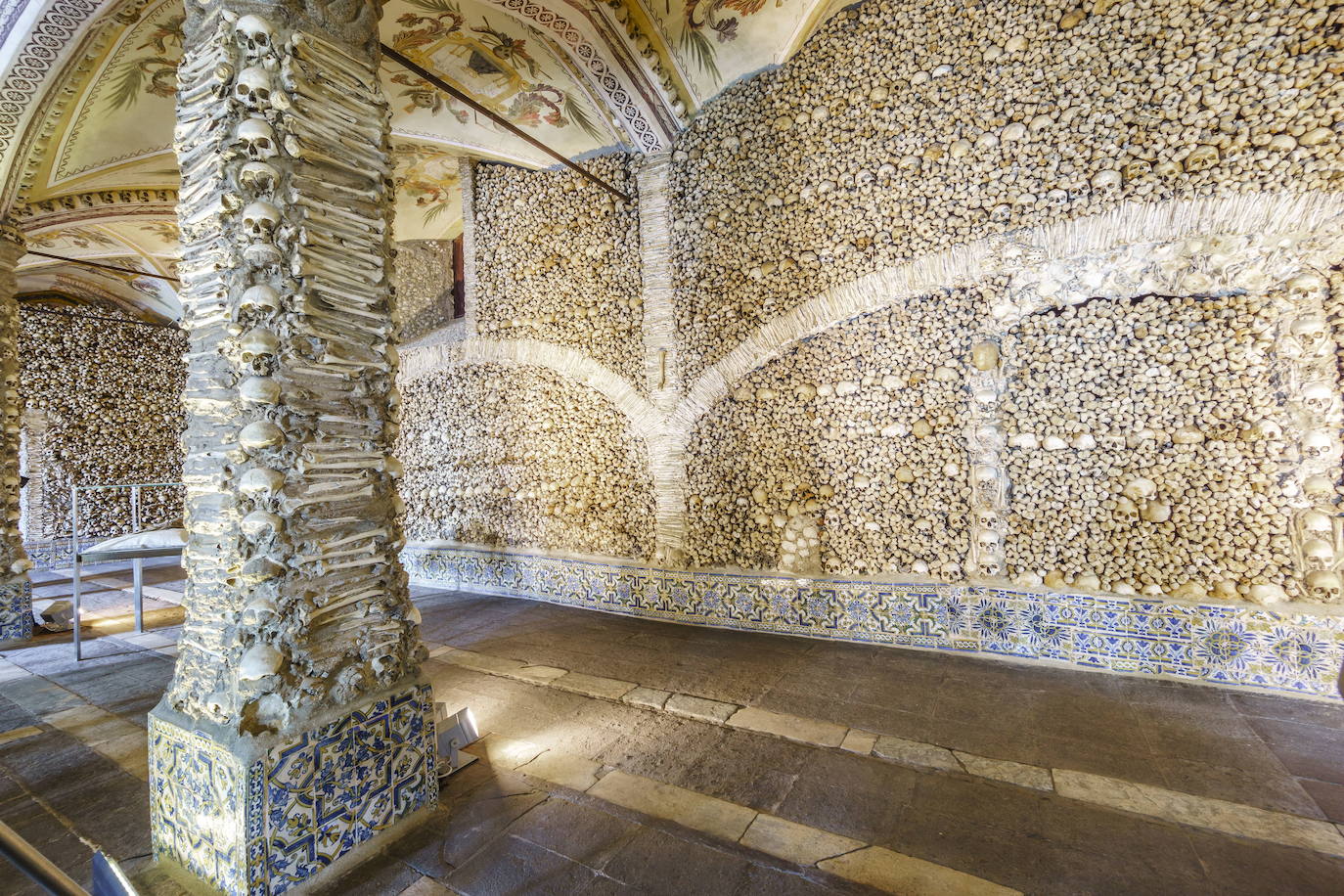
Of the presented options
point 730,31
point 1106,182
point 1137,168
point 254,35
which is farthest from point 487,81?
point 1137,168

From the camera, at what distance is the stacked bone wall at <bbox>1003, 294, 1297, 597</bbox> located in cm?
313

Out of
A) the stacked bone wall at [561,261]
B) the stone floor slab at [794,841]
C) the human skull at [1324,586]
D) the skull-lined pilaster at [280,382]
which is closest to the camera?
the skull-lined pilaster at [280,382]

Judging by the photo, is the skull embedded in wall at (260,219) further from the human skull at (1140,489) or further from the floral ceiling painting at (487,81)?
the human skull at (1140,489)

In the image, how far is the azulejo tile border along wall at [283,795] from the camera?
1725 millimetres

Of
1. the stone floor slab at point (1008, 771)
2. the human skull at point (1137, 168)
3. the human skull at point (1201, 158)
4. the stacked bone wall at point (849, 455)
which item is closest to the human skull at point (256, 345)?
the stone floor slab at point (1008, 771)

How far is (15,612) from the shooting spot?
486 cm

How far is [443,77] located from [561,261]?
1.78 meters

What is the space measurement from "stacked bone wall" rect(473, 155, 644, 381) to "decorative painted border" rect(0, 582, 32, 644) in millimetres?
4665

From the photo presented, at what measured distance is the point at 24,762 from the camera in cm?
270

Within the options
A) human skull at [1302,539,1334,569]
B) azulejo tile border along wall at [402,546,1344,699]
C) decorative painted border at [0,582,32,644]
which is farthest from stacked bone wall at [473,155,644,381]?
decorative painted border at [0,582,32,644]

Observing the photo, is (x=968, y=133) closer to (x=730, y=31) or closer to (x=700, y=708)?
(x=730, y=31)

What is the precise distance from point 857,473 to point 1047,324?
1549 millimetres

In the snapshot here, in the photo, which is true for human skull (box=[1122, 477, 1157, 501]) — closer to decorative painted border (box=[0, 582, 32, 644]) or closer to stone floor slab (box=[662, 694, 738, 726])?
stone floor slab (box=[662, 694, 738, 726])

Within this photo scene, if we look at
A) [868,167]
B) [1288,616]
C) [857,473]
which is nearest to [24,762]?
[857,473]
